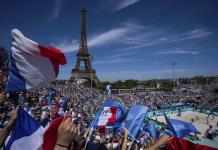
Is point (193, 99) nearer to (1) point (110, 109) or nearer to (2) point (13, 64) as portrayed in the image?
(1) point (110, 109)

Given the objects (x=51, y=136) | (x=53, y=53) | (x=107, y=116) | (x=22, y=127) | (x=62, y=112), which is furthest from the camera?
(x=62, y=112)

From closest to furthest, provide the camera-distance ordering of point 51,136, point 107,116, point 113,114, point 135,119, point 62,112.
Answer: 1. point 51,136
2. point 135,119
3. point 107,116
4. point 113,114
5. point 62,112

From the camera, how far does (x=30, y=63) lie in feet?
14.9

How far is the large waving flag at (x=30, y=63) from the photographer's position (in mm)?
4375

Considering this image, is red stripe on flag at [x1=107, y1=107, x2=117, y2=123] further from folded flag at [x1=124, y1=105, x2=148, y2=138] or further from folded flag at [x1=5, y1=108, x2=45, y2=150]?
folded flag at [x1=5, y1=108, x2=45, y2=150]

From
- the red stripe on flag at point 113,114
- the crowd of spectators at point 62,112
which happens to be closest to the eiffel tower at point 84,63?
the crowd of spectators at point 62,112

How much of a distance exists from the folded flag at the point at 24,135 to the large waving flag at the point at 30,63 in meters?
0.55

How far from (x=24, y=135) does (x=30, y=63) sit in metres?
1.25

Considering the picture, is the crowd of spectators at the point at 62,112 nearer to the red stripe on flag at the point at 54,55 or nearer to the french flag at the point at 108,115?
the french flag at the point at 108,115

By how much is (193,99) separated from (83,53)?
3159 cm

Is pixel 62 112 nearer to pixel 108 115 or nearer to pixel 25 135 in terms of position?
pixel 108 115

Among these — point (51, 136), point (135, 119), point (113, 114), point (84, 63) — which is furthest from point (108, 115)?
point (84, 63)

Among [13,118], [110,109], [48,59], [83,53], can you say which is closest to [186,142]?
[13,118]

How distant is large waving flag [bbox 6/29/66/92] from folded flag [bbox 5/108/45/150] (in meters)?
0.55
